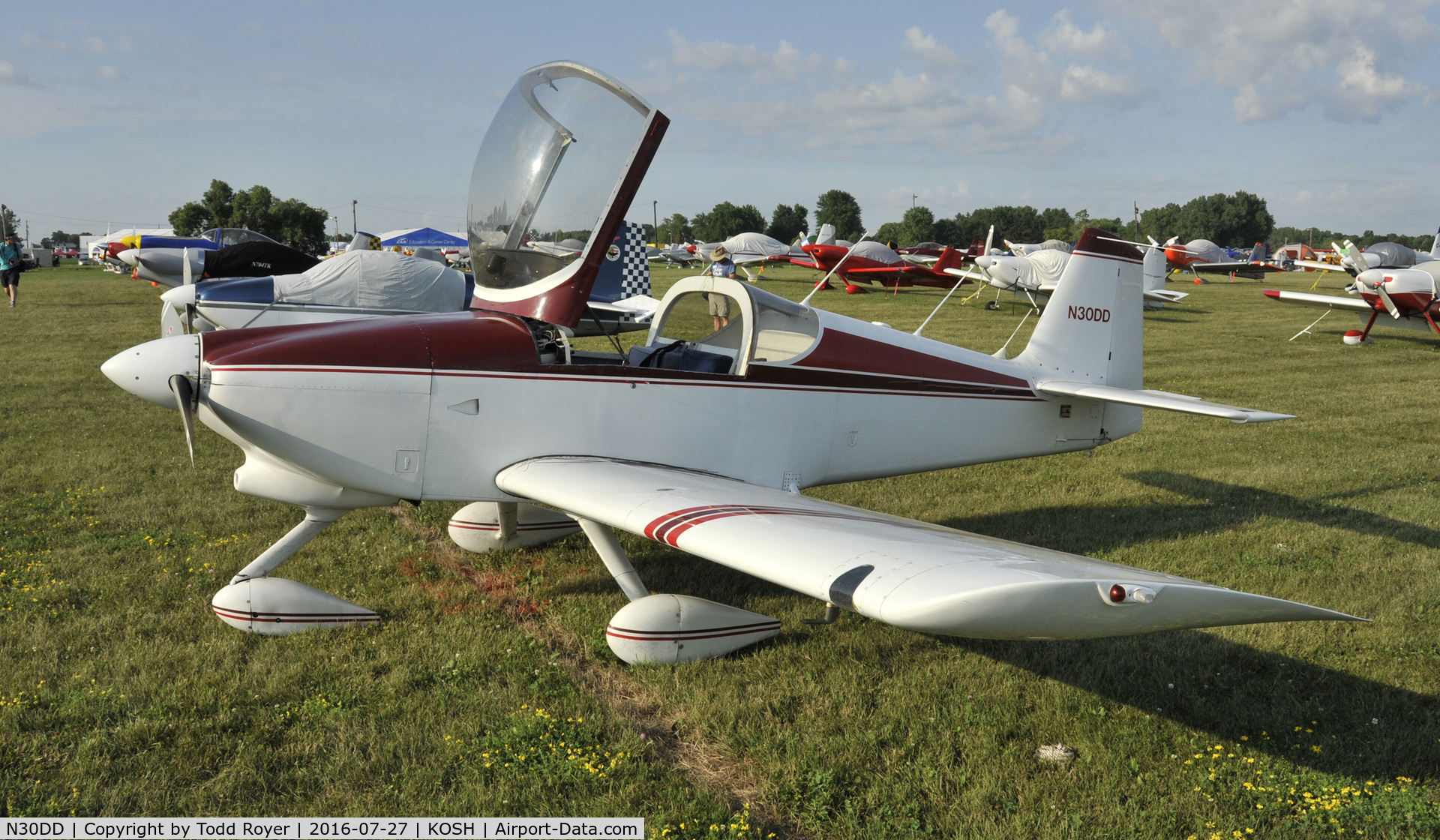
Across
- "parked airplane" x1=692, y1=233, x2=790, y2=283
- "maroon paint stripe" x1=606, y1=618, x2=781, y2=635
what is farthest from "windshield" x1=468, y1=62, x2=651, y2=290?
"parked airplane" x1=692, y1=233, x2=790, y2=283

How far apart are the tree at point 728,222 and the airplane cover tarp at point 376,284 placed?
9580 centimetres

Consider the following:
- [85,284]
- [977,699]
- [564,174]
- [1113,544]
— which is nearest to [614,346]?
[564,174]

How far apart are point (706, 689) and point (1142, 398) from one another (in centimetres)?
370

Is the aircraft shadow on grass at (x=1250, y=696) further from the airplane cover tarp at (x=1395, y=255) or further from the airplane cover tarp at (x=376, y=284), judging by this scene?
the airplane cover tarp at (x=1395, y=255)

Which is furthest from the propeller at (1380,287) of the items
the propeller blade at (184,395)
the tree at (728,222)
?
the tree at (728,222)

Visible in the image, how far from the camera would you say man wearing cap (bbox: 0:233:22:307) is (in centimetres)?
2255

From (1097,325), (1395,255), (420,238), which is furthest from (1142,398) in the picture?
(420,238)

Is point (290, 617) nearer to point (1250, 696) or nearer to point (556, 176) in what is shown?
point (556, 176)

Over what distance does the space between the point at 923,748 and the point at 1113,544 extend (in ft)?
10.9

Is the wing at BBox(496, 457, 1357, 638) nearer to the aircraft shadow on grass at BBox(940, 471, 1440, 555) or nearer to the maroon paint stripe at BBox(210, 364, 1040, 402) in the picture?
the maroon paint stripe at BBox(210, 364, 1040, 402)

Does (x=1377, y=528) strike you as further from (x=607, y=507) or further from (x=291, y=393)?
(x=291, y=393)

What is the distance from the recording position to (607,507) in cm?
392

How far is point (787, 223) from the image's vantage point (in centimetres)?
11625

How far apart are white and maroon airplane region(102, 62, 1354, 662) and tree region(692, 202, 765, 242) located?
102219 mm
